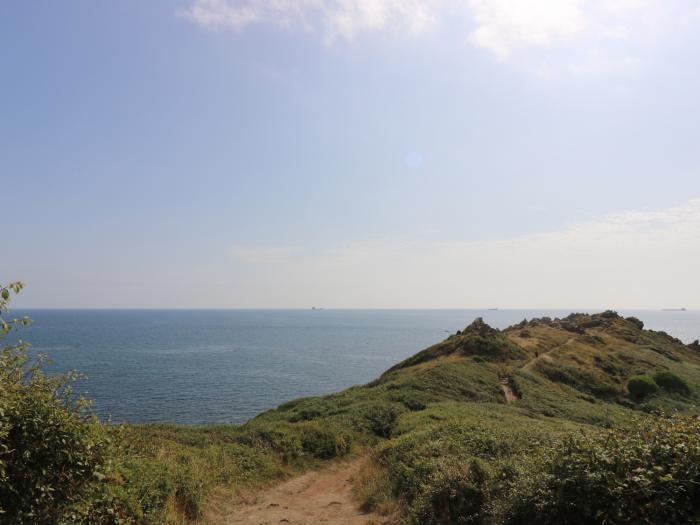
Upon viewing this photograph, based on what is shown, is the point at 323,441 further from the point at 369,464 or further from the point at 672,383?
the point at 672,383

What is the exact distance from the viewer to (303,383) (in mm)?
79375

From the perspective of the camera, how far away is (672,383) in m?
47.4

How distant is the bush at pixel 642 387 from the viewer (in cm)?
4541

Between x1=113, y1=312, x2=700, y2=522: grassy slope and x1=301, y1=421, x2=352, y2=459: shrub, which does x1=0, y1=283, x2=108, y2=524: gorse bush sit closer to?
x1=113, y1=312, x2=700, y2=522: grassy slope

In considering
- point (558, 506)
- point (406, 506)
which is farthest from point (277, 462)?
point (558, 506)

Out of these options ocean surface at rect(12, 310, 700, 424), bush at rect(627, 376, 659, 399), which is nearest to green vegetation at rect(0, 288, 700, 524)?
ocean surface at rect(12, 310, 700, 424)

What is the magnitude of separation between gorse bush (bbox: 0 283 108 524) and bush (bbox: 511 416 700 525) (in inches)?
348

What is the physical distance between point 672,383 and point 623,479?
172 ft

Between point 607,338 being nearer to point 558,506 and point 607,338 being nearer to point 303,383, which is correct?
point 303,383

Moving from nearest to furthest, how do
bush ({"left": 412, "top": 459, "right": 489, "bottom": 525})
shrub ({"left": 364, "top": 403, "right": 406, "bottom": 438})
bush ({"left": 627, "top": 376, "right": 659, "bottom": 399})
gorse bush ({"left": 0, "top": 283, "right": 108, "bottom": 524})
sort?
gorse bush ({"left": 0, "top": 283, "right": 108, "bottom": 524})
bush ({"left": 412, "top": 459, "right": 489, "bottom": 525})
shrub ({"left": 364, "top": 403, "right": 406, "bottom": 438})
bush ({"left": 627, "top": 376, "right": 659, "bottom": 399})

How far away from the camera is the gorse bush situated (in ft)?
23.2

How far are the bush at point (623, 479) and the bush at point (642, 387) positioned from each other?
4571 centimetres

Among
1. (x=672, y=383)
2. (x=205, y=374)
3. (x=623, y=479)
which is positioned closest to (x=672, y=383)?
(x=672, y=383)

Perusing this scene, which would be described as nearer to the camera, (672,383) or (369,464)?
(369,464)
